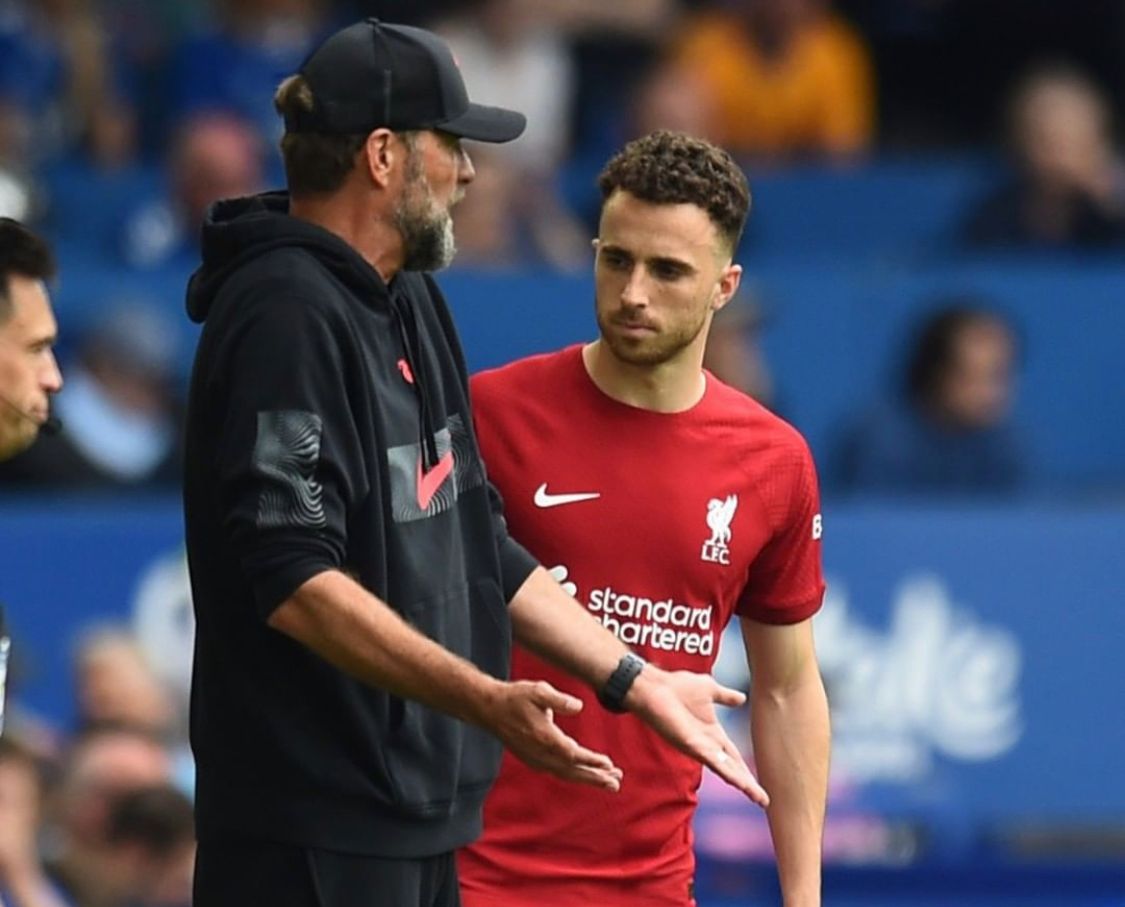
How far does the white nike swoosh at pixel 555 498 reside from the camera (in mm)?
5027

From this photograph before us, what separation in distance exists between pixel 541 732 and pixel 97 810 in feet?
11.1

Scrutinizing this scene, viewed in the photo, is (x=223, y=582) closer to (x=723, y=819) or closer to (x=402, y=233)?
(x=402, y=233)

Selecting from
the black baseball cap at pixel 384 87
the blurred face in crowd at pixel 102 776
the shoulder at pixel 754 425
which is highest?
the black baseball cap at pixel 384 87

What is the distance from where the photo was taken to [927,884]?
7402 mm

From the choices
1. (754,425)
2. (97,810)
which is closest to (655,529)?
(754,425)

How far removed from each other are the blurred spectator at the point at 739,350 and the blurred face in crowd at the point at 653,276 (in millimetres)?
4054

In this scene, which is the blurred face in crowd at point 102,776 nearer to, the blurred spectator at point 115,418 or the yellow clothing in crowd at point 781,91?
the blurred spectator at point 115,418

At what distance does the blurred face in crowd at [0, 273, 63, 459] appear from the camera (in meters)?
4.36

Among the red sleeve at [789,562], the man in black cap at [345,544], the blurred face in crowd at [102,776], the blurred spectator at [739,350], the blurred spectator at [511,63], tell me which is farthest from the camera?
the blurred spectator at [511,63]

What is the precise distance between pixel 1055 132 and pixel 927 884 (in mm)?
4572

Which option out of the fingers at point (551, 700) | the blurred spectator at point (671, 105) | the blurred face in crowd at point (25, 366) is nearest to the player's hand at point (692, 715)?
the fingers at point (551, 700)

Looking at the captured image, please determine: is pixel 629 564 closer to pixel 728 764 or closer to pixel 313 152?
pixel 728 764

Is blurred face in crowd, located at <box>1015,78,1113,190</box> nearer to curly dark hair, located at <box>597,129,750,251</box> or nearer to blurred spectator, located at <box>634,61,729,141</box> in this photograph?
blurred spectator, located at <box>634,61,729,141</box>

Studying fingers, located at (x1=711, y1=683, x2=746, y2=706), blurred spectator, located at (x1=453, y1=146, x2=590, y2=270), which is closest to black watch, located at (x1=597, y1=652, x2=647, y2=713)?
fingers, located at (x1=711, y1=683, x2=746, y2=706)
